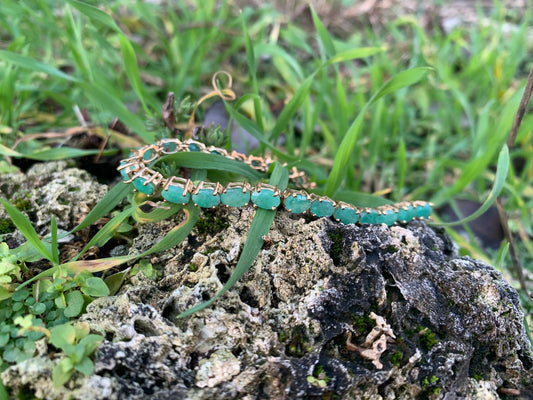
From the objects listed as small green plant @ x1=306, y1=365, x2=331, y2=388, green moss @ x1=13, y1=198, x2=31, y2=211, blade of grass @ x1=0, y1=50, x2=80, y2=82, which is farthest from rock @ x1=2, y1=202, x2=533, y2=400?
blade of grass @ x1=0, y1=50, x2=80, y2=82

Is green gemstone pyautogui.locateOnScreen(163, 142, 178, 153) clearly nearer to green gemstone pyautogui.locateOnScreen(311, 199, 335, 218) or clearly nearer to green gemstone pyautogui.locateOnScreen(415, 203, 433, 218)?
green gemstone pyautogui.locateOnScreen(311, 199, 335, 218)

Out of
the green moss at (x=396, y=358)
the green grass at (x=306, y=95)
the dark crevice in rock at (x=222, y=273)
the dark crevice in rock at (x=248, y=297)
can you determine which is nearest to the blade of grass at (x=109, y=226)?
the green grass at (x=306, y=95)

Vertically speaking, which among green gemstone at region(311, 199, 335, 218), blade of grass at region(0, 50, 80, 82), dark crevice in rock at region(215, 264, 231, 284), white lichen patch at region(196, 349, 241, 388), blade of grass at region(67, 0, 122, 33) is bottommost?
white lichen patch at region(196, 349, 241, 388)

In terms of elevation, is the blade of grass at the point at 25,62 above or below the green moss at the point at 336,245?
above

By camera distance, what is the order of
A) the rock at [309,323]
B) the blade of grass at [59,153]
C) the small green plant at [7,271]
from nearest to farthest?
the rock at [309,323]
the small green plant at [7,271]
the blade of grass at [59,153]

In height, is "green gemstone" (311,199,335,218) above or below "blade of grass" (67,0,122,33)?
below

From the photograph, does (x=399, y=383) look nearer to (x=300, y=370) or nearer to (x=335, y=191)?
(x=300, y=370)

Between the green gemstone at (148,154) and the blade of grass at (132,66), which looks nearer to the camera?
the green gemstone at (148,154)

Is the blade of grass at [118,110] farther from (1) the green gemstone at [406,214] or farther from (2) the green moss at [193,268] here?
(1) the green gemstone at [406,214]
